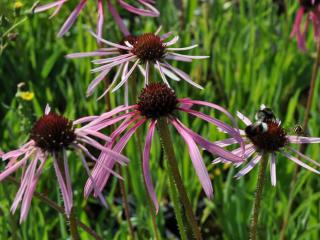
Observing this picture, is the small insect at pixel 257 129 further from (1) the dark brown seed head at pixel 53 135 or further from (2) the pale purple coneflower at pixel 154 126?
(1) the dark brown seed head at pixel 53 135

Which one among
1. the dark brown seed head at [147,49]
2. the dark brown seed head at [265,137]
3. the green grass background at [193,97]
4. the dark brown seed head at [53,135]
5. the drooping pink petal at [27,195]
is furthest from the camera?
the green grass background at [193,97]

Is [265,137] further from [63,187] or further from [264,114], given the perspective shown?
[63,187]

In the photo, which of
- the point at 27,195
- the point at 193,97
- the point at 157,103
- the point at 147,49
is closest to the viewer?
the point at 27,195

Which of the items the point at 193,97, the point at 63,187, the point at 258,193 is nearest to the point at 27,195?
the point at 63,187

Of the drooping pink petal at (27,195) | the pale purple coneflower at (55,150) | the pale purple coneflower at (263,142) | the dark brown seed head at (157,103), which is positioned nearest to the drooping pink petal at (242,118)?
the pale purple coneflower at (263,142)

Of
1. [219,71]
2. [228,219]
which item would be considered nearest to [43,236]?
[228,219]

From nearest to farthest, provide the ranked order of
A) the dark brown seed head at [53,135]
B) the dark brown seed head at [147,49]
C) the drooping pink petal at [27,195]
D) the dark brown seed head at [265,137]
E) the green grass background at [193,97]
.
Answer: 1. the drooping pink petal at [27,195]
2. the dark brown seed head at [53,135]
3. the dark brown seed head at [265,137]
4. the dark brown seed head at [147,49]
5. the green grass background at [193,97]
